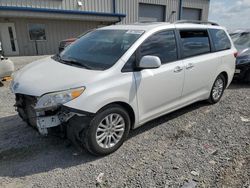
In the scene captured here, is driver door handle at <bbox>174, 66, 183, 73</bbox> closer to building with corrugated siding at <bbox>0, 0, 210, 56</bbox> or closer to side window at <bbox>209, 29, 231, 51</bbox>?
side window at <bbox>209, 29, 231, 51</bbox>

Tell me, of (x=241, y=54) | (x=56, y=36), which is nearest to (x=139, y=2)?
(x=56, y=36)

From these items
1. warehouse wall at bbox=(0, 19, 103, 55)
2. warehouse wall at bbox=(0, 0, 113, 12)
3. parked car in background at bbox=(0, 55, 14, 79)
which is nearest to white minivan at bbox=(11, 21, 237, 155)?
parked car in background at bbox=(0, 55, 14, 79)

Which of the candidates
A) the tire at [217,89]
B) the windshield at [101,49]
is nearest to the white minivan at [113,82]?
the windshield at [101,49]

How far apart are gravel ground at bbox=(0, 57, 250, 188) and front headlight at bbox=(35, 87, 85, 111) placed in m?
0.83

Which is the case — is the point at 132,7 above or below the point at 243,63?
above

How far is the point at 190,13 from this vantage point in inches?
982

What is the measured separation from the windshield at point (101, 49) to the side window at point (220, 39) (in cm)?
206

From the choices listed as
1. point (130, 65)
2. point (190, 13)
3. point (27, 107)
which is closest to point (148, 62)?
point (130, 65)

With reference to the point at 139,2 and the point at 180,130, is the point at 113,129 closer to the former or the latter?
the point at 180,130

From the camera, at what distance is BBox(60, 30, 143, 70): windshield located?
10.4ft

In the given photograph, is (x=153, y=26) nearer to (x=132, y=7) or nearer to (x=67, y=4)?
(x=67, y=4)

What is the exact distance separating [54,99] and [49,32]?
15.9 metres

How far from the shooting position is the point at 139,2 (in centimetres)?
2059

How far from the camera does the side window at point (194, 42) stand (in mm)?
3965
